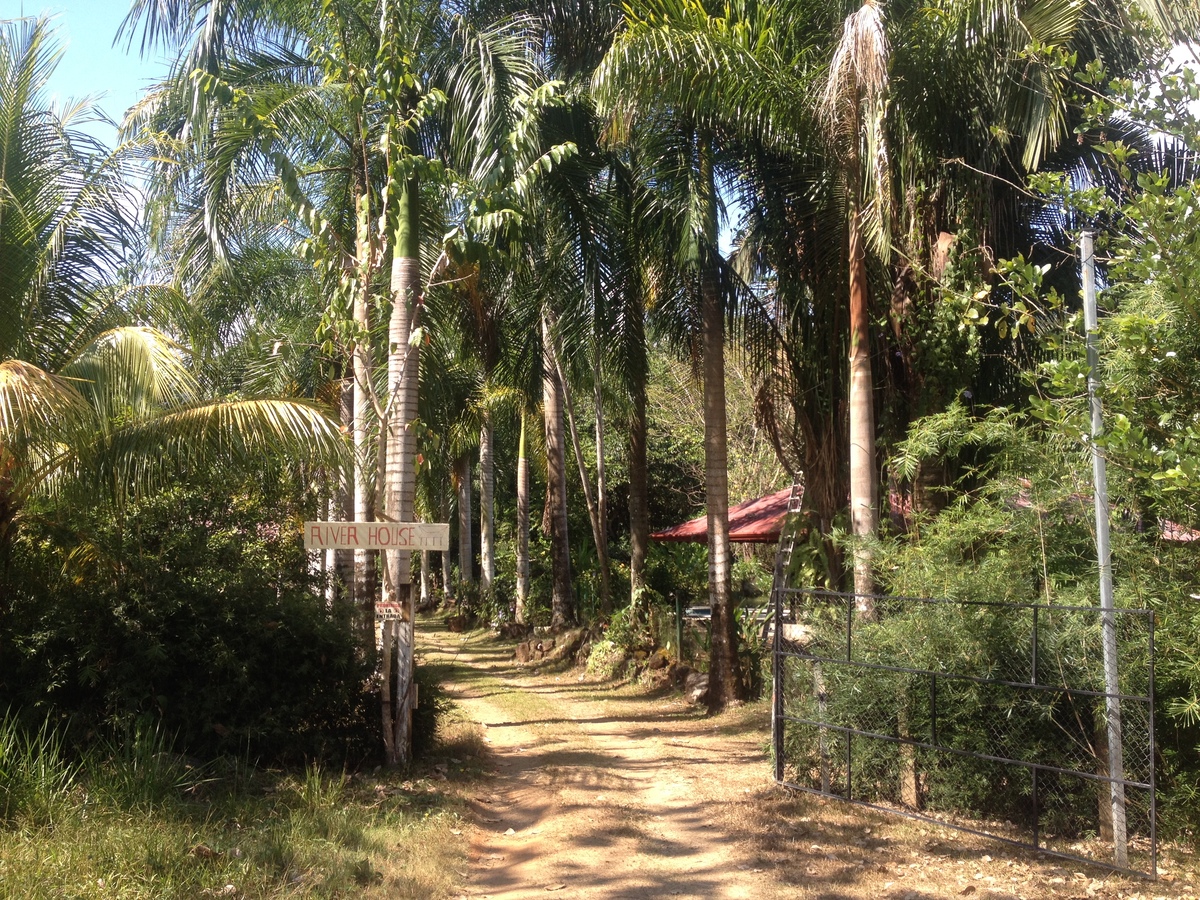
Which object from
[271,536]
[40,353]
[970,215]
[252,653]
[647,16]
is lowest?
[252,653]

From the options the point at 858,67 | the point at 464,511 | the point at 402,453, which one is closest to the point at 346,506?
the point at 402,453

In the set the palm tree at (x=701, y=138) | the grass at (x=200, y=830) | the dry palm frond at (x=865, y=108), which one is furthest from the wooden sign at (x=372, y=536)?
the dry palm frond at (x=865, y=108)

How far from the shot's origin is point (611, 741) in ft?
41.4

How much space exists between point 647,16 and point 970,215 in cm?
423

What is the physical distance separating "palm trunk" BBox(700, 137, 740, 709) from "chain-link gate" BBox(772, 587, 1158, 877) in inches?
183

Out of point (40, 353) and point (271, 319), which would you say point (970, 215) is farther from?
point (271, 319)

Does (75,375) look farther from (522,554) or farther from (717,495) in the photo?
(522,554)

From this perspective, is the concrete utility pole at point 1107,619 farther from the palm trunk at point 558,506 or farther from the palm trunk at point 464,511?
the palm trunk at point 464,511

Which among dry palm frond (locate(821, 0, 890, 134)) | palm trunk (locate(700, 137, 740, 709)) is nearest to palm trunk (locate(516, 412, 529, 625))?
palm trunk (locate(700, 137, 740, 709))

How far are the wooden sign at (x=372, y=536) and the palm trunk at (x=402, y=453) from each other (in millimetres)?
689

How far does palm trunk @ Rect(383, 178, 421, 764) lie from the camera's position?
1037cm

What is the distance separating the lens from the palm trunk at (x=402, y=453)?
10367 millimetres

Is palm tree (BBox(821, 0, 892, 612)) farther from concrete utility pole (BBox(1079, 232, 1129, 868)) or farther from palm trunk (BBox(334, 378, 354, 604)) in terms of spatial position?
palm trunk (BBox(334, 378, 354, 604))

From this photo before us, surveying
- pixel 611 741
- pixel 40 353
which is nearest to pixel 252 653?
pixel 40 353
